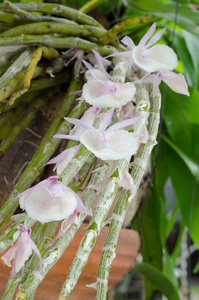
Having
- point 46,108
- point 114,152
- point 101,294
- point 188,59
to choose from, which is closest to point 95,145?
point 114,152

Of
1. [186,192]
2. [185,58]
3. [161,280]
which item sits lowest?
[161,280]

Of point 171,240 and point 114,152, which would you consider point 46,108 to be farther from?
point 171,240

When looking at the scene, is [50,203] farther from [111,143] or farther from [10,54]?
[10,54]

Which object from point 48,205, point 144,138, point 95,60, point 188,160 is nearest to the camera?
point 48,205

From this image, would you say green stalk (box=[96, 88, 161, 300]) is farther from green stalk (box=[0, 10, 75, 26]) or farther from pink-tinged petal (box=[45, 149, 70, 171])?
green stalk (box=[0, 10, 75, 26])

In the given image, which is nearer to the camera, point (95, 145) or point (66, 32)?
point (95, 145)

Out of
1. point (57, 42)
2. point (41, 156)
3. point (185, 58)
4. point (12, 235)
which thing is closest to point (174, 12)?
point (185, 58)

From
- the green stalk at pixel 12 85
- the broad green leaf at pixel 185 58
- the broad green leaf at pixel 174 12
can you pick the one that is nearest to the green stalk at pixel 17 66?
the green stalk at pixel 12 85

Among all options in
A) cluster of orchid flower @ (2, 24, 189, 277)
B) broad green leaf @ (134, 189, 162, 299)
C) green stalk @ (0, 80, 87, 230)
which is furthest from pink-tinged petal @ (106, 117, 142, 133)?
broad green leaf @ (134, 189, 162, 299)
